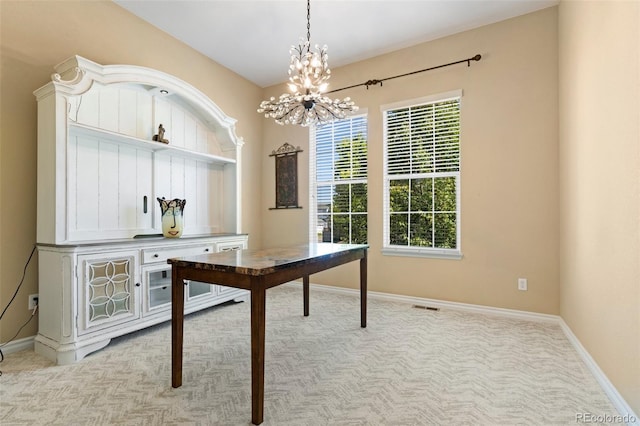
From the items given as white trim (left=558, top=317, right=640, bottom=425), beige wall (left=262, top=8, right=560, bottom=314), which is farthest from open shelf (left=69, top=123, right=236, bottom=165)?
white trim (left=558, top=317, right=640, bottom=425)

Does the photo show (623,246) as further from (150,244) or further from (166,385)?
(150,244)

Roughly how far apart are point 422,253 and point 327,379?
2.17m

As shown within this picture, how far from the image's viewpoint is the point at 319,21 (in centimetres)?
341

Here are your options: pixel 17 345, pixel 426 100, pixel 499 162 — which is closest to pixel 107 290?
pixel 17 345

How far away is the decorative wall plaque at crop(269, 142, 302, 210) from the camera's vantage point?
4.76 meters

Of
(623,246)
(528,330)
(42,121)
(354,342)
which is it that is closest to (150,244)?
(42,121)

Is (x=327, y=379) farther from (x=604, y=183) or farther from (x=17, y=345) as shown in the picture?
(x=17, y=345)

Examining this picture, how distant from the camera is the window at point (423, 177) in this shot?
A: 3.66m

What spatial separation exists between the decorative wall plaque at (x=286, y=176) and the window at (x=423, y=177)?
1411 millimetres

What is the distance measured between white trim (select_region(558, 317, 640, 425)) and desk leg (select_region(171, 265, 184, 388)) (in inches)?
97.0

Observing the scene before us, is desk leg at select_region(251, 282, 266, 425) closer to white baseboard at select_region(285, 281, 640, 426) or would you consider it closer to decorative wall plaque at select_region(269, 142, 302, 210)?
white baseboard at select_region(285, 281, 640, 426)

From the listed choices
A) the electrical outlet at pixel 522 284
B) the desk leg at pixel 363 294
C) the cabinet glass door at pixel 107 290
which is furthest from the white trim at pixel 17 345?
the electrical outlet at pixel 522 284

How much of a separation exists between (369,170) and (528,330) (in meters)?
2.44

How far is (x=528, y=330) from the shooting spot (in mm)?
2922
